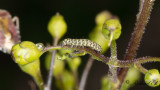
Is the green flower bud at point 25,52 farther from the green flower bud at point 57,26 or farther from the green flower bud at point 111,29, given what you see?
the green flower bud at point 57,26

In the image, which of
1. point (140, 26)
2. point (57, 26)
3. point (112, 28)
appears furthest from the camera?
point (57, 26)

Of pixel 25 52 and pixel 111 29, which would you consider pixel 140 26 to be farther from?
pixel 25 52

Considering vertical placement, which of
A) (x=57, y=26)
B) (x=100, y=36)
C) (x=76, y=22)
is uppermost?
(x=57, y=26)

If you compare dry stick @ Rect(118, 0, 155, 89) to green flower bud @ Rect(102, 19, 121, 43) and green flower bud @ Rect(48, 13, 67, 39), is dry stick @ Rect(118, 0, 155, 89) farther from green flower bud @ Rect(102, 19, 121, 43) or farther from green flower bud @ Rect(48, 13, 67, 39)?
green flower bud @ Rect(48, 13, 67, 39)

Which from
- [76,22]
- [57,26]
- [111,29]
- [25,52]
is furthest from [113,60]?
[76,22]

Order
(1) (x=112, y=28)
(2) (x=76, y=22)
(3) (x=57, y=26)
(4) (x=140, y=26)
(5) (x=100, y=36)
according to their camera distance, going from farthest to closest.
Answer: (2) (x=76, y=22) < (5) (x=100, y=36) < (3) (x=57, y=26) < (4) (x=140, y=26) < (1) (x=112, y=28)

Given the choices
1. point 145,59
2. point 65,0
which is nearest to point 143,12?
point 145,59

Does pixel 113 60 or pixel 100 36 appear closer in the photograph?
pixel 113 60

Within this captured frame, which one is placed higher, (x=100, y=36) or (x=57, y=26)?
(x=57, y=26)

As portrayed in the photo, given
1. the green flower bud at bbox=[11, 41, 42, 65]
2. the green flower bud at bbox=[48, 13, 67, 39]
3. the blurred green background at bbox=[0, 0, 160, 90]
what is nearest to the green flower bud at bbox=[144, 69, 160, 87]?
the green flower bud at bbox=[11, 41, 42, 65]
